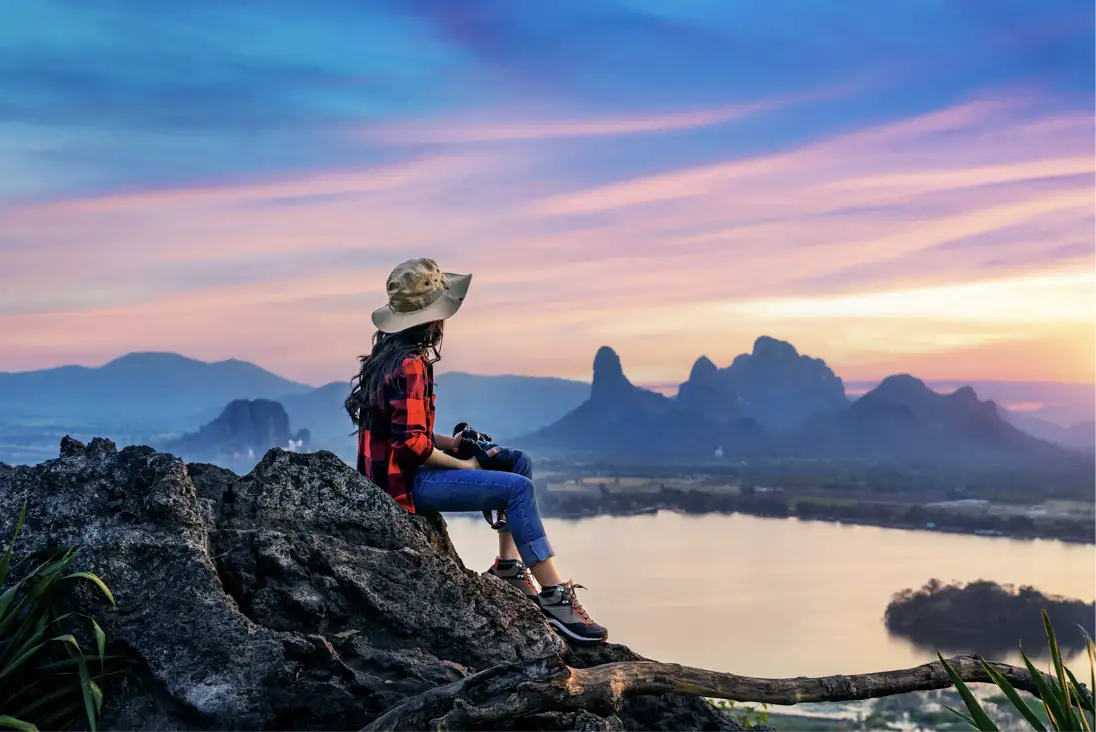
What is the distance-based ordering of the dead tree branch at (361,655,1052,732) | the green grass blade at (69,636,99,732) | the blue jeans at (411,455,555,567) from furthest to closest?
the blue jeans at (411,455,555,567)
the green grass blade at (69,636,99,732)
the dead tree branch at (361,655,1052,732)

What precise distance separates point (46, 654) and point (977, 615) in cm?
10585

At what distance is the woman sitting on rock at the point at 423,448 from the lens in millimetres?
6434

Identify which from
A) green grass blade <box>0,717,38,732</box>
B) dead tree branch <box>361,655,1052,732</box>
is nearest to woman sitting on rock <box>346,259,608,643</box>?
dead tree branch <box>361,655,1052,732</box>

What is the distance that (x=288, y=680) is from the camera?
526cm

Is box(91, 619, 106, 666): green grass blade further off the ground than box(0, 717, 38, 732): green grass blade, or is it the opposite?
box(91, 619, 106, 666): green grass blade

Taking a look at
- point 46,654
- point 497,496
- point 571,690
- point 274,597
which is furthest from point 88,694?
point 497,496

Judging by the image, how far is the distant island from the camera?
94.8m

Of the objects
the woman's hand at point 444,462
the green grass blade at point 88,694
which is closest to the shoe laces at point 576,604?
the woman's hand at point 444,462

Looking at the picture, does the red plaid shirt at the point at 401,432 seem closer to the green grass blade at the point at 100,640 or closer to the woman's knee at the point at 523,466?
the woman's knee at the point at 523,466

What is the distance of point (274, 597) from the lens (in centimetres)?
579

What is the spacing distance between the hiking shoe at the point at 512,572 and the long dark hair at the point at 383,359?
1254 mm

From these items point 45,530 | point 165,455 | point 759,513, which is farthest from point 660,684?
point 759,513

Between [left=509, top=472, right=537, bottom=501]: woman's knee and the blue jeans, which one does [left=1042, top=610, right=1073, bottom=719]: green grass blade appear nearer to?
the blue jeans

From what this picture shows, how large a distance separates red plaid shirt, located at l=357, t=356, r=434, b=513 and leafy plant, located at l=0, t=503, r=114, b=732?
1744 millimetres
